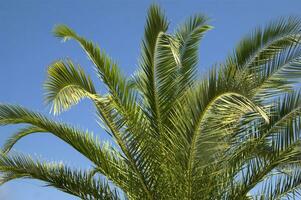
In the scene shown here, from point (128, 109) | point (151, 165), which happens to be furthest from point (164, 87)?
point (151, 165)

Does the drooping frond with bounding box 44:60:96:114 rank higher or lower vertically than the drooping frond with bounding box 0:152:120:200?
higher

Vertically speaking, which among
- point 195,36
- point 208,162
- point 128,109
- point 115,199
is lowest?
point 115,199

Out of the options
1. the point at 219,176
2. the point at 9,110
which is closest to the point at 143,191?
the point at 219,176

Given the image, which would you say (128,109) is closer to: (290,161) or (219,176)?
(219,176)

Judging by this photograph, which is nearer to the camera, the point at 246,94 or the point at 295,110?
the point at 246,94

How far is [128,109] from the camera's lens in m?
9.81

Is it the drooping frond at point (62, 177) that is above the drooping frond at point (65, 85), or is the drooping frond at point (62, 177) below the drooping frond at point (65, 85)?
below

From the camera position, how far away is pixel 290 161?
31.9 feet

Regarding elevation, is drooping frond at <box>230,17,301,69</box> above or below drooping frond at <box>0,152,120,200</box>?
above

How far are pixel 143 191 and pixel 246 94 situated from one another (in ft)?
9.46

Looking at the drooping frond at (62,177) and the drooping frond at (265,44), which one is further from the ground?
the drooping frond at (265,44)

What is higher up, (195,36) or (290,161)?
(195,36)

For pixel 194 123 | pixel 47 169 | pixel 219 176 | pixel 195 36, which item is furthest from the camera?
pixel 195 36

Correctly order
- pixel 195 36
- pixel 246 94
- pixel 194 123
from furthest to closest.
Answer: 1. pixel 195 36
2. pixel 194 123
3. pixel 246 94
